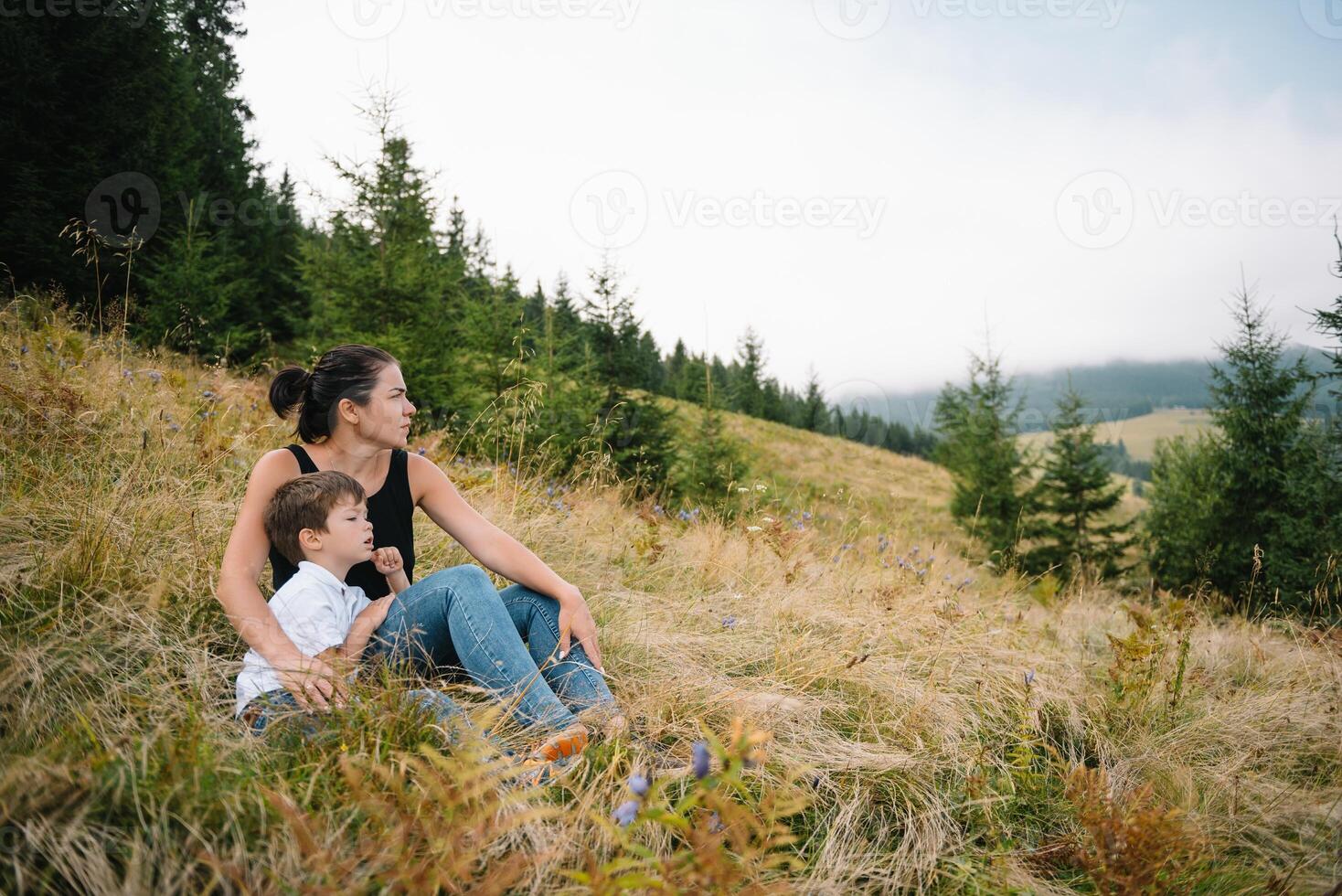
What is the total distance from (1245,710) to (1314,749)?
247mm

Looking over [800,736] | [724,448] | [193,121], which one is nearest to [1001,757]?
[800,736]

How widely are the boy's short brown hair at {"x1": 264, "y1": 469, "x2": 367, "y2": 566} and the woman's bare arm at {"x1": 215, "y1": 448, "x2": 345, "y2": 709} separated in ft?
0.16

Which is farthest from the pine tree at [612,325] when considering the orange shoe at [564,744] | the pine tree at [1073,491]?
the pine tree at [1073,491]

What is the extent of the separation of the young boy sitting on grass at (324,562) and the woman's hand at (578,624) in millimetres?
470

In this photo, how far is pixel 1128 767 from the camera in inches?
92.9

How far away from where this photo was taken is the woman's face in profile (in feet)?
7.27

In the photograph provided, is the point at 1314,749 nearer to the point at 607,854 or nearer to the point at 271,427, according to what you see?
the point at 607,854

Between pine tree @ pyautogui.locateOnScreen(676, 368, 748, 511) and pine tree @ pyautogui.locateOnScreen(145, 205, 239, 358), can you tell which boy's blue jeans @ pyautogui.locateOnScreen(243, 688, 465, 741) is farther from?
pine tree @ pyautogui.locateOnScreen(145, 205, 239, 358)

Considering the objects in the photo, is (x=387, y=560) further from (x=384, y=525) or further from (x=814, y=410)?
(x=814, y=410)

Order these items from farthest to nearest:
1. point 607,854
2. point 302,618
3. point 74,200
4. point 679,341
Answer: point 679,341, point 74,200, point 302,618, point 607,854

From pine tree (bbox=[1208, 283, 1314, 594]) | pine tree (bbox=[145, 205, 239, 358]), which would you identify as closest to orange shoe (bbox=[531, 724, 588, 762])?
pine tree (bbox=[145, 205, 239, 358])

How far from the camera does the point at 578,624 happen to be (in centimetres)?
215

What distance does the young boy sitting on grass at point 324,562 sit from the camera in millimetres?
1828

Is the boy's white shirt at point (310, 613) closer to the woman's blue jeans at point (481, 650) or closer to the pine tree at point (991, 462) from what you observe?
the woman's blue jeans at point (481, 650)
